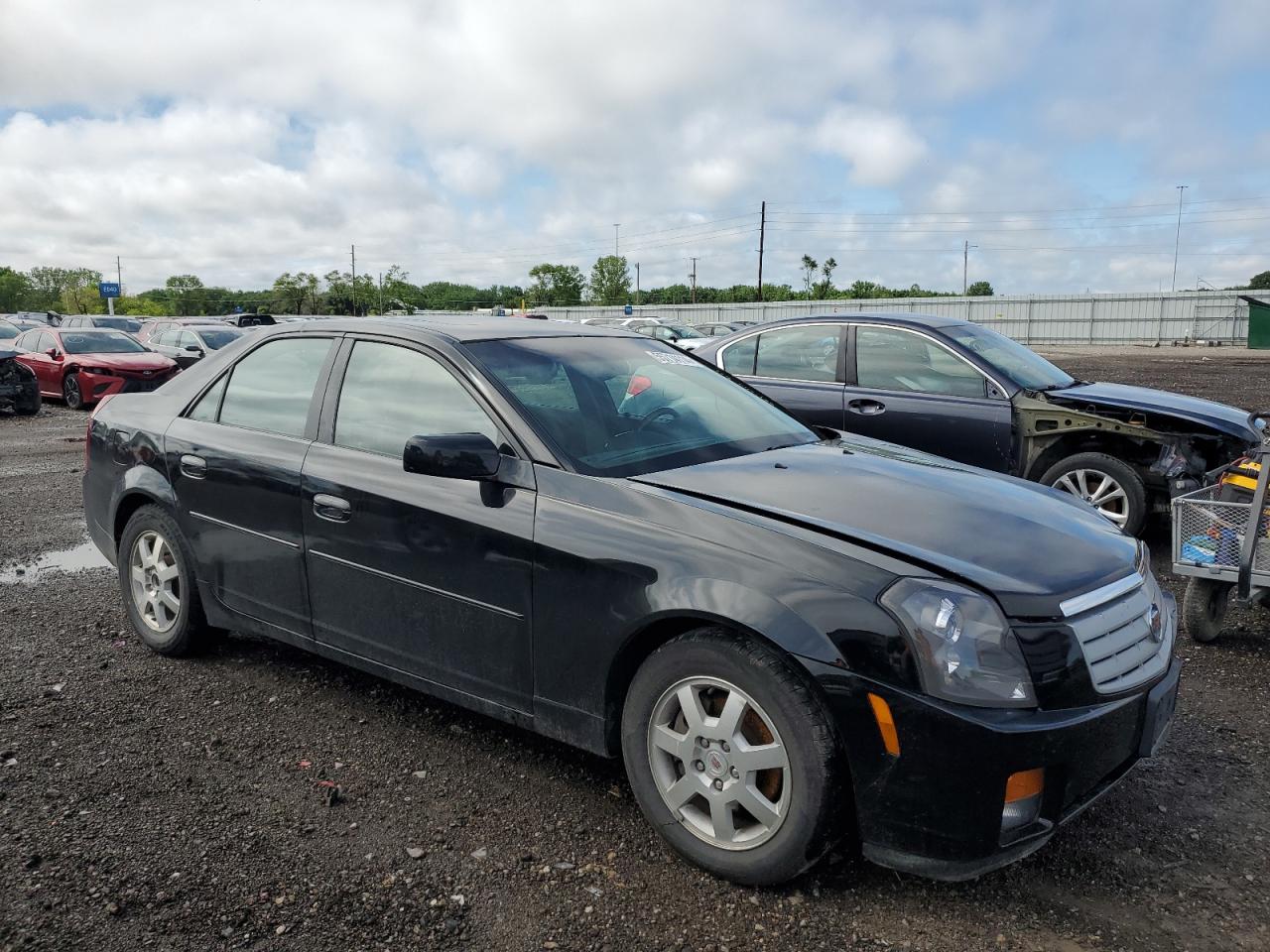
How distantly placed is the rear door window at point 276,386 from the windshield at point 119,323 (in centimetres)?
3090

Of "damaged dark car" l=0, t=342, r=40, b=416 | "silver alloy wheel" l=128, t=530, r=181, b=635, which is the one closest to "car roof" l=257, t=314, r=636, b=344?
"silver alloy wheel" l=128, t=530, r=181, b=635

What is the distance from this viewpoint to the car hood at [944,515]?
266cm

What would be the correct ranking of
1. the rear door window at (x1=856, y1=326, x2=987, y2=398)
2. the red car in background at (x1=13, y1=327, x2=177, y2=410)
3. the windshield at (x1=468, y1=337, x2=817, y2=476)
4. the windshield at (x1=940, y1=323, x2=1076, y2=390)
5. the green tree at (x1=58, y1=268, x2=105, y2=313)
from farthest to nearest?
the green tree at (x1=58, y1=268, x2=105, y2=313) < the red car in background at (x1=13, y1=327, x2=177, y2=410) < the windshield at (x1=940, y1=323, x2=1076, y2=390) < the rear door window at (x1=856, y1=326, x2=987, y2=398) < the windshield at (x1=468, y1=337, x2=817, y2=476)

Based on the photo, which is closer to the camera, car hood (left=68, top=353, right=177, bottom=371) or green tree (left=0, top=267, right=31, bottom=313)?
car hood (left=68, top=353, right=177, bottom=371)

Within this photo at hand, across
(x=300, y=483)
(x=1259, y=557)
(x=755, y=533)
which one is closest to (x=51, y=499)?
(x=300, y=483)

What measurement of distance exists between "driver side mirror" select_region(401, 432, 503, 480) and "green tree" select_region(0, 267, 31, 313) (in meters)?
139

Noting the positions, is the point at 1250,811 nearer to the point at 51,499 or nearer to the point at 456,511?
the point at 456,511

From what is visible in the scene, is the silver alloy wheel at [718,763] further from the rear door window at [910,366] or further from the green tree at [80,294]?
the green tree at [80,294]

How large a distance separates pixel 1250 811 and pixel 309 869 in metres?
2.96

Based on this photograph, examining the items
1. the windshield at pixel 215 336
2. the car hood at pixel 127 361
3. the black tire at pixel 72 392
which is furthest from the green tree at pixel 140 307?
the car hood at pixel 127 361

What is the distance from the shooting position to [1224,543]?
455 cm

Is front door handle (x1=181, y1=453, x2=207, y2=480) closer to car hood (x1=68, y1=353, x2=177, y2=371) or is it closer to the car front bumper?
the car front bumper

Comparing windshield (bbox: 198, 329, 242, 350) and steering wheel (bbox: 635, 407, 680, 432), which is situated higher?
windshield (bbox: 198, 329, 242, 350)

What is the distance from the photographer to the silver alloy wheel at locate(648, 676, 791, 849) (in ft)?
8.68
